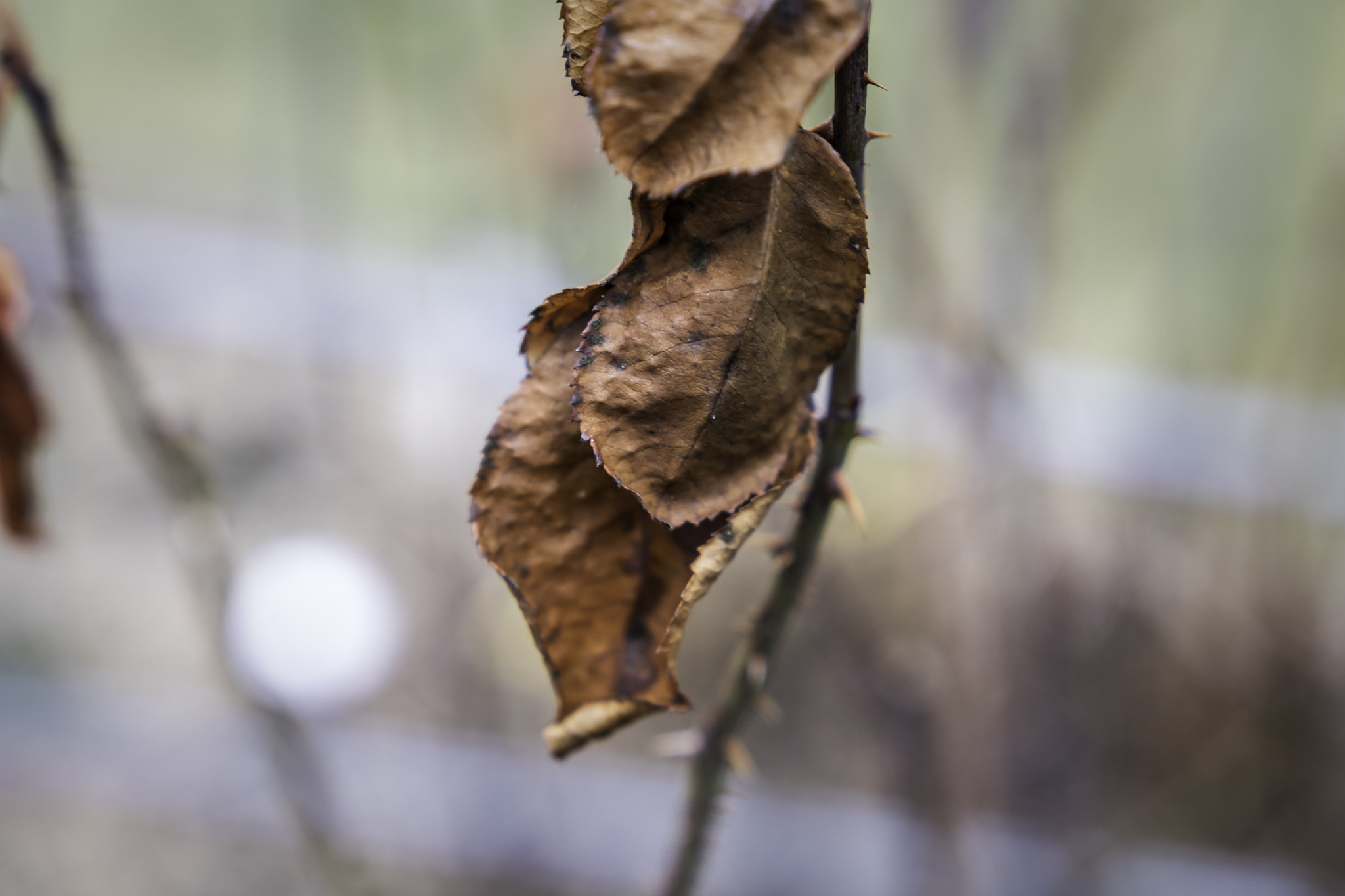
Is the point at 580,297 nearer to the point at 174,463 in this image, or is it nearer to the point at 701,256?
the point at 701,256

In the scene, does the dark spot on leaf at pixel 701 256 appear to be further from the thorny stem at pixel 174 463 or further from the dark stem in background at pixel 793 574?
the thorny stem at pixel 174 463

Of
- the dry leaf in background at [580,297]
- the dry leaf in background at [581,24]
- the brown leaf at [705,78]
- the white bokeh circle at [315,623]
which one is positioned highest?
the dry leaf in background at [581,24]

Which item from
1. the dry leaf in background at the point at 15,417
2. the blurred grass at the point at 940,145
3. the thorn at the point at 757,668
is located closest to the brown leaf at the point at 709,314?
the thorn at the point at 757,668

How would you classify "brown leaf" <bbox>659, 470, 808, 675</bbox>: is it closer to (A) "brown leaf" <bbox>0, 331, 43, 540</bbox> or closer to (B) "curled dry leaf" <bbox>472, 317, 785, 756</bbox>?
(B) "curled dry leaf" <bbox>472, 317, 785, 756</bbox>

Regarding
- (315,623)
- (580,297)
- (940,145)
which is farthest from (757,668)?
(315,623)

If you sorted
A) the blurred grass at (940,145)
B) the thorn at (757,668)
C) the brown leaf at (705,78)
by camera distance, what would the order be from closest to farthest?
the brown leaf at (705,78) → the thorn at (757,668) → the blurred grass at (940,145)

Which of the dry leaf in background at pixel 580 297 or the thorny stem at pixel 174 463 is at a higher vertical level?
the dry leaf in background at pixel 580 297

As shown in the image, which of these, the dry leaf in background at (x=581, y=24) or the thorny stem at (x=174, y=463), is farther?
the thorny stem at (x=174, y=463)
